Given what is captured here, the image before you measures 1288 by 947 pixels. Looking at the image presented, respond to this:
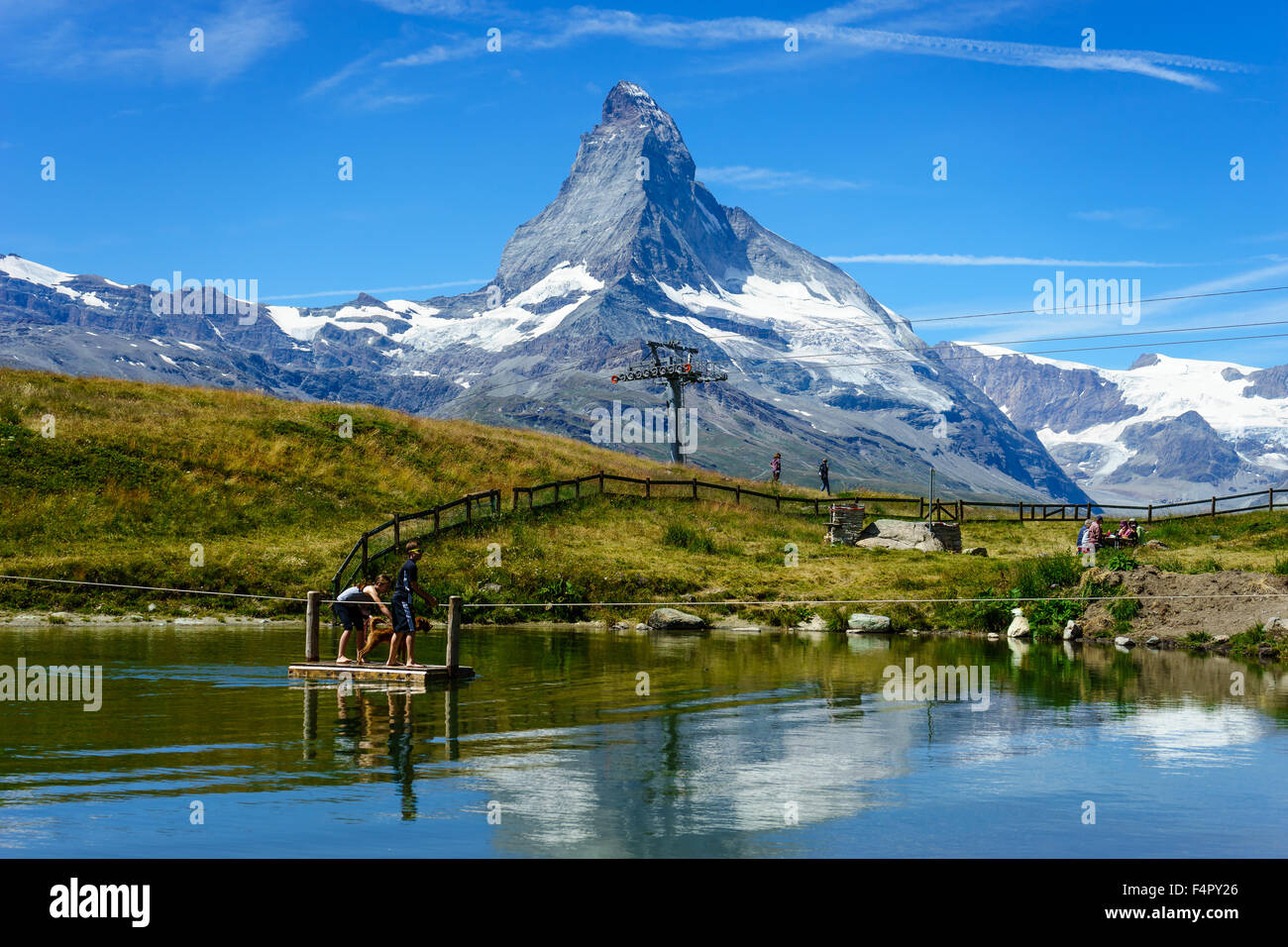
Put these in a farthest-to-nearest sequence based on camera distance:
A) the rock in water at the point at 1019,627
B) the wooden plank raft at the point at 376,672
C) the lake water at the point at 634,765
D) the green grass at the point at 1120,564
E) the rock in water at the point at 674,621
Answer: the green grass at the point at 1120,564, the rock in water at the point at 674,621, the rock in water at the point at 1019,627, the wooden plank raft at the point at 376,672, the lake water at the point at 634,765

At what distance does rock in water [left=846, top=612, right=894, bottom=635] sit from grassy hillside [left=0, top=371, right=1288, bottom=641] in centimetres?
90

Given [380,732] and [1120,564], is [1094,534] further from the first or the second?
[380,732]

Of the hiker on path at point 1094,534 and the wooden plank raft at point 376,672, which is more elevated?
the hiker on path at point 1094,534

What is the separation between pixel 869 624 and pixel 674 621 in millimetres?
6594

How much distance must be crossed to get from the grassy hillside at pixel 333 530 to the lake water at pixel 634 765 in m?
12.6

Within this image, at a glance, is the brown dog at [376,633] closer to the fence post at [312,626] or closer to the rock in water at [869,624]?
the fence post at [312,626]

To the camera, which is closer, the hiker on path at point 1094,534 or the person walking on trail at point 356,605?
the person walking on trail at point 356,605

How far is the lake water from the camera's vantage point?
44.1 feet

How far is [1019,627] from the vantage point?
129 feet

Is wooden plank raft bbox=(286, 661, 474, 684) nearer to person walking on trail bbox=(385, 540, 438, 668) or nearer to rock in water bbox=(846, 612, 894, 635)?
person walking on trail bbox=(385, 540, 438, 668)

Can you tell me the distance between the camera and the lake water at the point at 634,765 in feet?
44.1

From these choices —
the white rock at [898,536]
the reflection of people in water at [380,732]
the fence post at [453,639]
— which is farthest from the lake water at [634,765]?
the white rock at [898,536]
